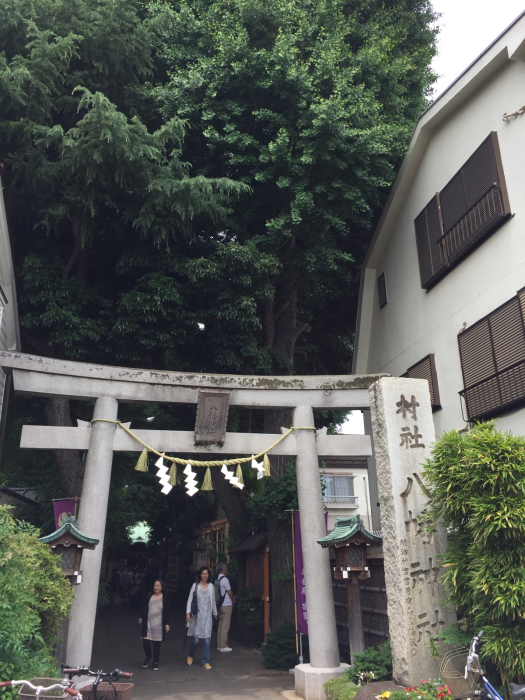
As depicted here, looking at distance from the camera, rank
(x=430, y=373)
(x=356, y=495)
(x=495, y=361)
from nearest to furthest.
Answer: (x=495, y=361) < (x=430, y=373) < (x=356, y=495)

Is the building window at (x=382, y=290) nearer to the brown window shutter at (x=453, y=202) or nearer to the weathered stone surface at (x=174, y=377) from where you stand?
the brown window shutter at (x=453, y=202)

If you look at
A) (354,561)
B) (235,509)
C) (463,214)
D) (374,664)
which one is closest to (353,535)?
(354,561)

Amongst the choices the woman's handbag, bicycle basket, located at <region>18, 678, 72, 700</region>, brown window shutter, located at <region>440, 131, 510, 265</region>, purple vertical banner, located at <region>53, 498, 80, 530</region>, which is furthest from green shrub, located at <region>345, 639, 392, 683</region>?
brown window shutter, located at <region>440, 131, 510, 265</region>

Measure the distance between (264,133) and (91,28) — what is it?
4.67m

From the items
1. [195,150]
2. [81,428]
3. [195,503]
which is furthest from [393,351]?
[195,503]

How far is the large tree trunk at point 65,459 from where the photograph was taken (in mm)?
13742

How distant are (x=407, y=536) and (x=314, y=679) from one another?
3.25m

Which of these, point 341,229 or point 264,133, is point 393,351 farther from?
point 264,133

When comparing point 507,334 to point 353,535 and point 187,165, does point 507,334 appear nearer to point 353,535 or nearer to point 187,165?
point 353,535

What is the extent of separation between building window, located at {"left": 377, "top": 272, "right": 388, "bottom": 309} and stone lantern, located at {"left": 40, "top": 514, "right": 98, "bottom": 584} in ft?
34.0

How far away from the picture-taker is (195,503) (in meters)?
25.2

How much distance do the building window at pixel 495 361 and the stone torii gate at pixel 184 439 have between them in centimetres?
202

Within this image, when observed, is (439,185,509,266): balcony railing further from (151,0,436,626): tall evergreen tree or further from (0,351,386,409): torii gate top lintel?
(0,351,386,409): torii gate top lintel

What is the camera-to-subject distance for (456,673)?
7266mm
